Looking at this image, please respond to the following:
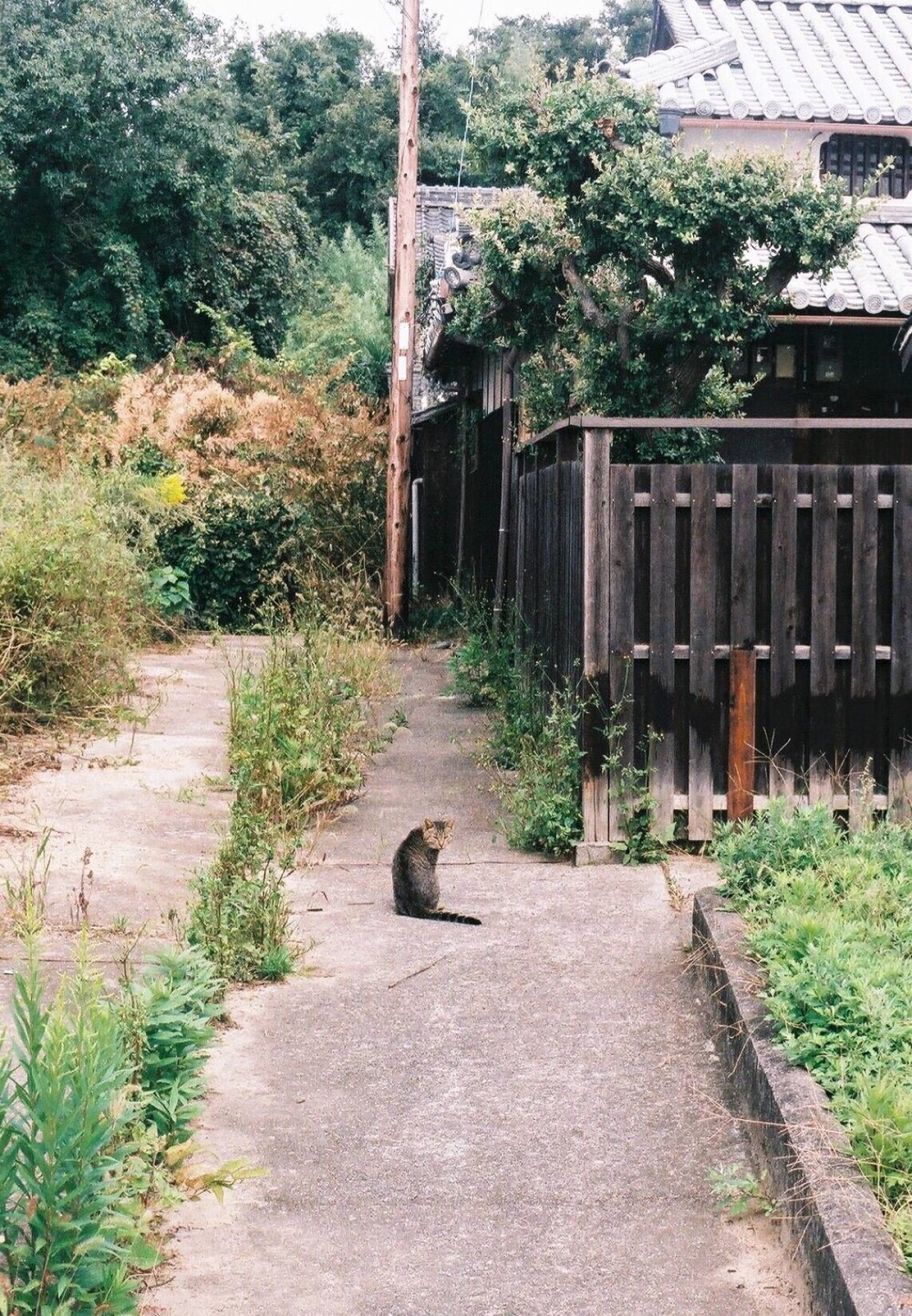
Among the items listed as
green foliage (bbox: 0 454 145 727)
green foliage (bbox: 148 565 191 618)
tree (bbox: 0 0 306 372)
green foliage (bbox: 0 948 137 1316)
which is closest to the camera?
green foliage (bbox: 0 948 137 1316)

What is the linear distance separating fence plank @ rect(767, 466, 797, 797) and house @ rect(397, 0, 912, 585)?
3157mm

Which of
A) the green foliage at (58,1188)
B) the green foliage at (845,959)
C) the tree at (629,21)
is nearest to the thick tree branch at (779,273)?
the green foliage at (845,959)

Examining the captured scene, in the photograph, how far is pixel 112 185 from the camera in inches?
1056

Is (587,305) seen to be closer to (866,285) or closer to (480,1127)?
(866,285)

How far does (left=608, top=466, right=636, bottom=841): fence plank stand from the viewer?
21.4ft

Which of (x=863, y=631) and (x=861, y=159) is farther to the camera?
(x=861, y=159)

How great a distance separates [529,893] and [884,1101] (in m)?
3.02

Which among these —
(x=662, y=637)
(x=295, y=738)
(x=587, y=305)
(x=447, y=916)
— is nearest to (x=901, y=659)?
(x=662, y=637)

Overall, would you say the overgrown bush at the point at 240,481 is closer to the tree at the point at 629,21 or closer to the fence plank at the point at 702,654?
the fence plank at the point at 702,654

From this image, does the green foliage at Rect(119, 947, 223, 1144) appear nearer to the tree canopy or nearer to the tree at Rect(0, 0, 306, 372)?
the tree canopy

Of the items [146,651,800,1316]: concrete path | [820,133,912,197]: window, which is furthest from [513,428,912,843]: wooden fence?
[820,133,912,197]: window

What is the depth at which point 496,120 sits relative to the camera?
9.55m

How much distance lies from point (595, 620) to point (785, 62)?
8026mm

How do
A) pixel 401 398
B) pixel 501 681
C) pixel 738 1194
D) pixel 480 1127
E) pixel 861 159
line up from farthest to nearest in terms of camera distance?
1. pixel 401 398
2. pixel 861 159
3. pixel 501 681
4. pixel 480 1127
5. pixel 738 1194
